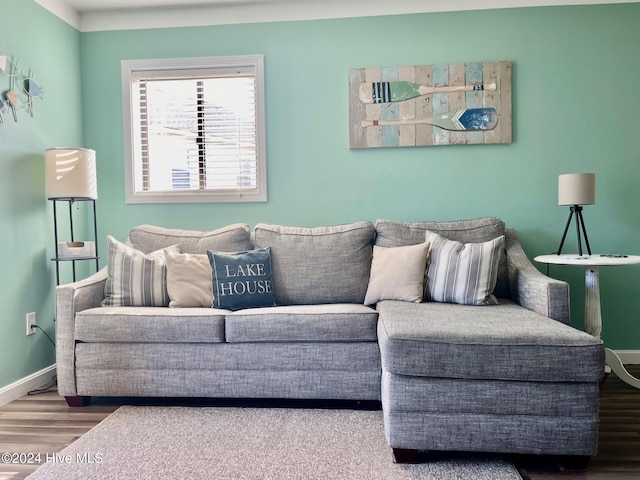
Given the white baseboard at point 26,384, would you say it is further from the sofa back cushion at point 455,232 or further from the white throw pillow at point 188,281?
the sofa back cushion at point 455,232

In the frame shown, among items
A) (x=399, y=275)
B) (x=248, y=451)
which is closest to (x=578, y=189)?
(x=399, y=275)

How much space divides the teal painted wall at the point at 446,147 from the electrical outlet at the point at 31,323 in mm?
828

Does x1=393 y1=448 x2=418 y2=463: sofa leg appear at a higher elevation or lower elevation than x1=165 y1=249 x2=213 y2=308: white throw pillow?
lower

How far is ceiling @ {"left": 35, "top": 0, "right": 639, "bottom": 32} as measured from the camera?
10.7 ft

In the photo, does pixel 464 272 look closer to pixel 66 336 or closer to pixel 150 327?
pixel 150 327

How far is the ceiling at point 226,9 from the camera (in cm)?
326

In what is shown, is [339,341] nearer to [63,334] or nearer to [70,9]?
[63,334]

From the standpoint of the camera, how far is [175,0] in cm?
330

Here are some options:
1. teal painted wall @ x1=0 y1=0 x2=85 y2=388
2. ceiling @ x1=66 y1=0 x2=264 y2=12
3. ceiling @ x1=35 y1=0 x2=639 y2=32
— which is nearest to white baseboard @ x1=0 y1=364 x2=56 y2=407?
teal painted wall @ x1=0 y1=0 x2=85 y2=388

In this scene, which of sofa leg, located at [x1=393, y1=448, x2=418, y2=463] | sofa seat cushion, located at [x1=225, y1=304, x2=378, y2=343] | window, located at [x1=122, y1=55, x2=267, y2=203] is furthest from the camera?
window, located at [x1=122, y1=55, x2=267, y2=203]

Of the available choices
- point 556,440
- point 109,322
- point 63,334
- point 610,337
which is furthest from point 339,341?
point 610,337

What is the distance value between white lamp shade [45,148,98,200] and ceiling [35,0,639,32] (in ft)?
3.53

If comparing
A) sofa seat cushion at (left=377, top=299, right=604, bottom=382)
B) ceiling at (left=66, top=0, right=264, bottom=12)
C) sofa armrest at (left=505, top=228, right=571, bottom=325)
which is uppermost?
ceiling at (left=66, top=0, right=264, bottom=12)

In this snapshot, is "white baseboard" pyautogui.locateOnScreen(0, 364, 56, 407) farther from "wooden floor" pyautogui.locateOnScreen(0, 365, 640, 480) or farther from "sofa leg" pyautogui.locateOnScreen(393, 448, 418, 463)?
"sofa leg" pyautogui.locateOnScreen(393, 448, 418, 463)
